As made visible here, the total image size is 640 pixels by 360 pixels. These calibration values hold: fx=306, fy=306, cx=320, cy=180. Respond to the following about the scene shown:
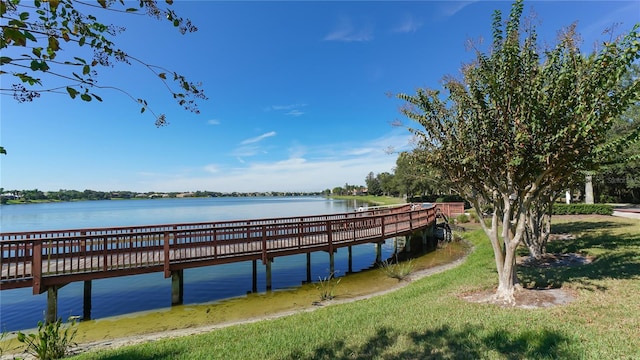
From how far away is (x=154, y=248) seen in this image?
32.5 feet

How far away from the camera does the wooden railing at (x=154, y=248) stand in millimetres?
8195

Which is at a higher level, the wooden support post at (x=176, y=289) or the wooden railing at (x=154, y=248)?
Answer: the wooden railing at (x=154, y=248)

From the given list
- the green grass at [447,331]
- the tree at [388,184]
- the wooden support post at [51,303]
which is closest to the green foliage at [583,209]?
the green grass at [447,331]

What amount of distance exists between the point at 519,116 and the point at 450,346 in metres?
4.43

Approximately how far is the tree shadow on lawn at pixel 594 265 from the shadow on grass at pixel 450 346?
341 cm

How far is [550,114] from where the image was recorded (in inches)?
220

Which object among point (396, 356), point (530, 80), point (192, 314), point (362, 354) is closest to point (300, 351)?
point (362, 354)

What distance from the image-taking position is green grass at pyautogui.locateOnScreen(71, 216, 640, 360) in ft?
13.5

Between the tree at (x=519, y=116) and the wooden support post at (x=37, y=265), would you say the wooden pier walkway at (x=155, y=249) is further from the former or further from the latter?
the tree at (x=519, y=116)

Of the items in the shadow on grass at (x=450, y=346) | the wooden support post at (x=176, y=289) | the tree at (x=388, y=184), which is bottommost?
the wooden support post at (x=176, y=289)

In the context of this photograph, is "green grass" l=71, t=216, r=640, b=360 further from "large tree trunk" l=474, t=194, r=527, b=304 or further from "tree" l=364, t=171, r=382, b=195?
"tree" l=364, t=171, r=382, b=195

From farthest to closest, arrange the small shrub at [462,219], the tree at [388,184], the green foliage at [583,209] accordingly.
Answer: the tree at [388,184], the small shrub at [462,219], the green foliage at [583,209]

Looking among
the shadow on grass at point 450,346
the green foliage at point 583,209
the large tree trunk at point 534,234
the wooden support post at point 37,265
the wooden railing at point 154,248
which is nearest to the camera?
the shadow on grass at point 450,346

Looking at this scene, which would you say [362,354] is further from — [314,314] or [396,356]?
[314,314]
